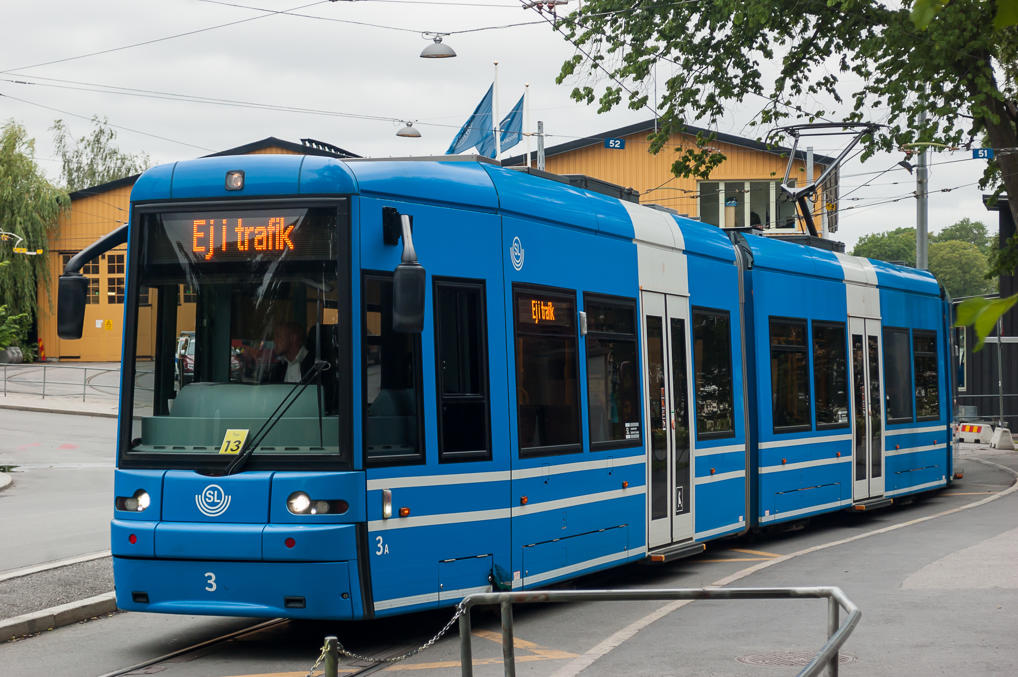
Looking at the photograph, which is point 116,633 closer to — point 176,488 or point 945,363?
point 176,488

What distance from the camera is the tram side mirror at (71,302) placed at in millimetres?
8023

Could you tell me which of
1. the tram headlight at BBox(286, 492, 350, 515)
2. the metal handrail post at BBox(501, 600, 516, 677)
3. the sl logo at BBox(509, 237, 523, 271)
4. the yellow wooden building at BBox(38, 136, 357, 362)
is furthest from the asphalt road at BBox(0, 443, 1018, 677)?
the yellow wooden building at BBox(38, 136, 357, 362)

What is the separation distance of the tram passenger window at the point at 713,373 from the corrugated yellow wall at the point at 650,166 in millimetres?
34921

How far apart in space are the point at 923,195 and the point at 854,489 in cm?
1838

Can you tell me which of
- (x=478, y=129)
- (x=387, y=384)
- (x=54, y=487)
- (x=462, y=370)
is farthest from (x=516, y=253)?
(x=478, y=129)

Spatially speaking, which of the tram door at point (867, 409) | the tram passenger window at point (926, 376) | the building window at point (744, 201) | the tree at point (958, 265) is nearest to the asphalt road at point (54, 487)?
the tram door at point (867, 409)

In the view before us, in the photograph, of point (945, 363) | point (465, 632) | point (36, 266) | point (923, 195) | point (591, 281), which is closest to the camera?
point (465, 632)

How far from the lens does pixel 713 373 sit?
1273 centimetres

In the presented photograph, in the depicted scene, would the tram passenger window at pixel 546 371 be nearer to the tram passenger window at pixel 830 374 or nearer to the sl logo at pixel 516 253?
the sl logo at pixel 516 253

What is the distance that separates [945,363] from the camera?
2036cm

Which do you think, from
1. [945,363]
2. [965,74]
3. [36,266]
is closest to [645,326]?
[945,363]

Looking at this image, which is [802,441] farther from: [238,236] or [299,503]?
[238,236]

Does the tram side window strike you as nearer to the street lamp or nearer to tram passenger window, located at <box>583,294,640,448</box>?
tram passenger window, located at <box>583,294,640,448</box>

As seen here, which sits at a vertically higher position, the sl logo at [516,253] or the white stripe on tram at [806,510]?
the sl logo at [516,253]
